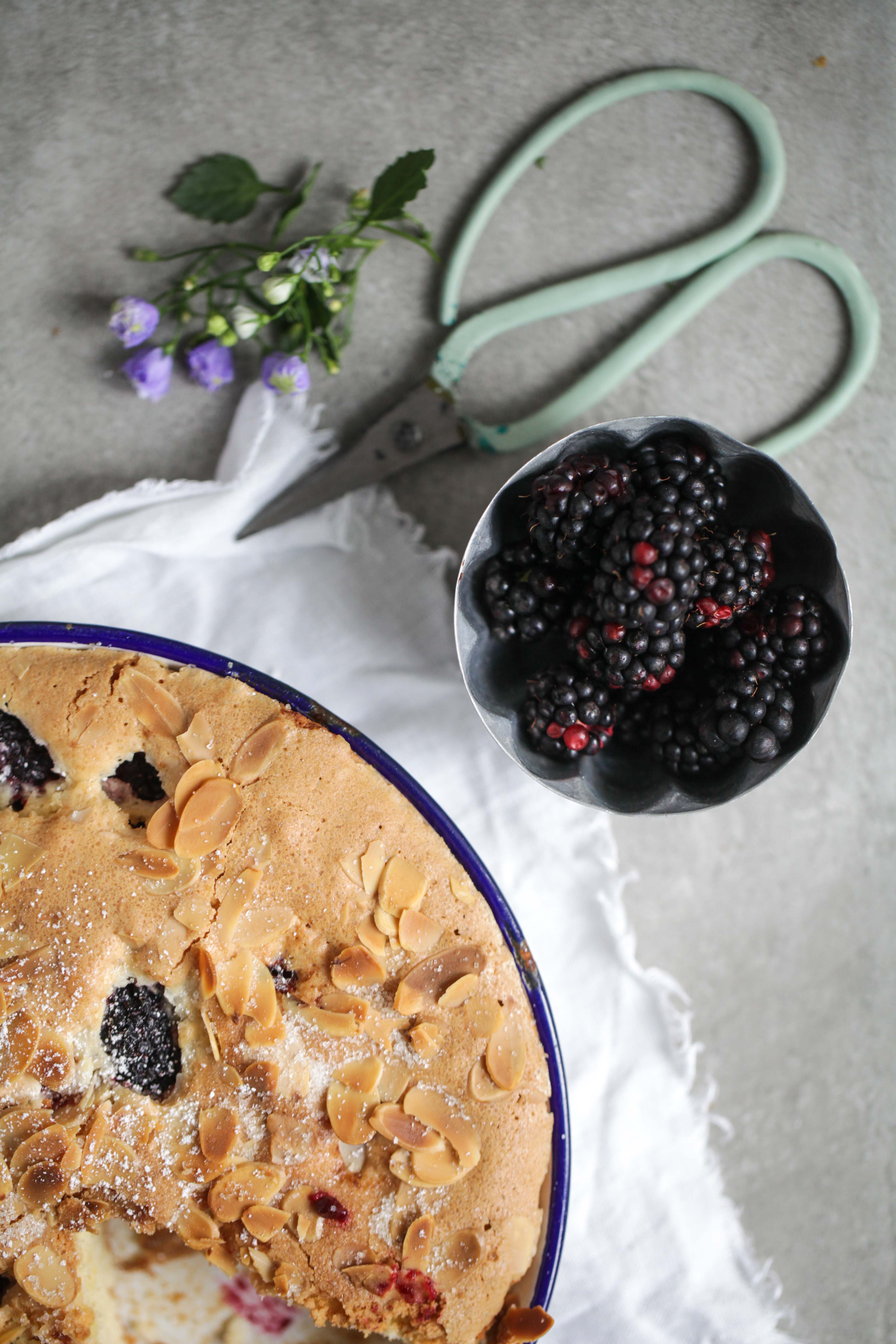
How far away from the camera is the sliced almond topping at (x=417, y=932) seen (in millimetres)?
1128

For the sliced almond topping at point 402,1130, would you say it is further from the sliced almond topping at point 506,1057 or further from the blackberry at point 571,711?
the blackberry at point 571,711

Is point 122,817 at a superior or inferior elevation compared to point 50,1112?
superior

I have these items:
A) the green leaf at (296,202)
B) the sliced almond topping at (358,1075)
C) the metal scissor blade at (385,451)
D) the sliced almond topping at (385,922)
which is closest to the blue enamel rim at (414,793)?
the sliced almond topping at (385,922)

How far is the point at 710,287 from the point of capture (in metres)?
1.48

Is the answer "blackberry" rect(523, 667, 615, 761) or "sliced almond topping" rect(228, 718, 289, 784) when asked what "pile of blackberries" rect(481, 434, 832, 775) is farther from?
"sliced almond topping" rect(228, 718, 289, 784)

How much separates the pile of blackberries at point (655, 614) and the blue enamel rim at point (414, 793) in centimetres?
20

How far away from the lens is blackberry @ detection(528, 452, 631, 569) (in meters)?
1.10

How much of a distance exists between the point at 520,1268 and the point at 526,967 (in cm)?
40

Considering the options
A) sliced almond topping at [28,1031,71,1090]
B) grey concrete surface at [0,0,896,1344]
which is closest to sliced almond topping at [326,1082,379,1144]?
sliced almond topping at [28,1031,71,1090]

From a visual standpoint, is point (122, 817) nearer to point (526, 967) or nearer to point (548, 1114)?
point (526, 967)

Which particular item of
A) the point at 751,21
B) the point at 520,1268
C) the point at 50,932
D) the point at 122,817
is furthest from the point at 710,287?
the point at 520,1268

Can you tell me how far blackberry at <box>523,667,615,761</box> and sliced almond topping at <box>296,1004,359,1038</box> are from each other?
454 millimetres

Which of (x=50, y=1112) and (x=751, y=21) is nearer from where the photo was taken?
(x=50, y=1112)

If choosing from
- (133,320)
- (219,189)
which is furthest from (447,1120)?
(219,189)
